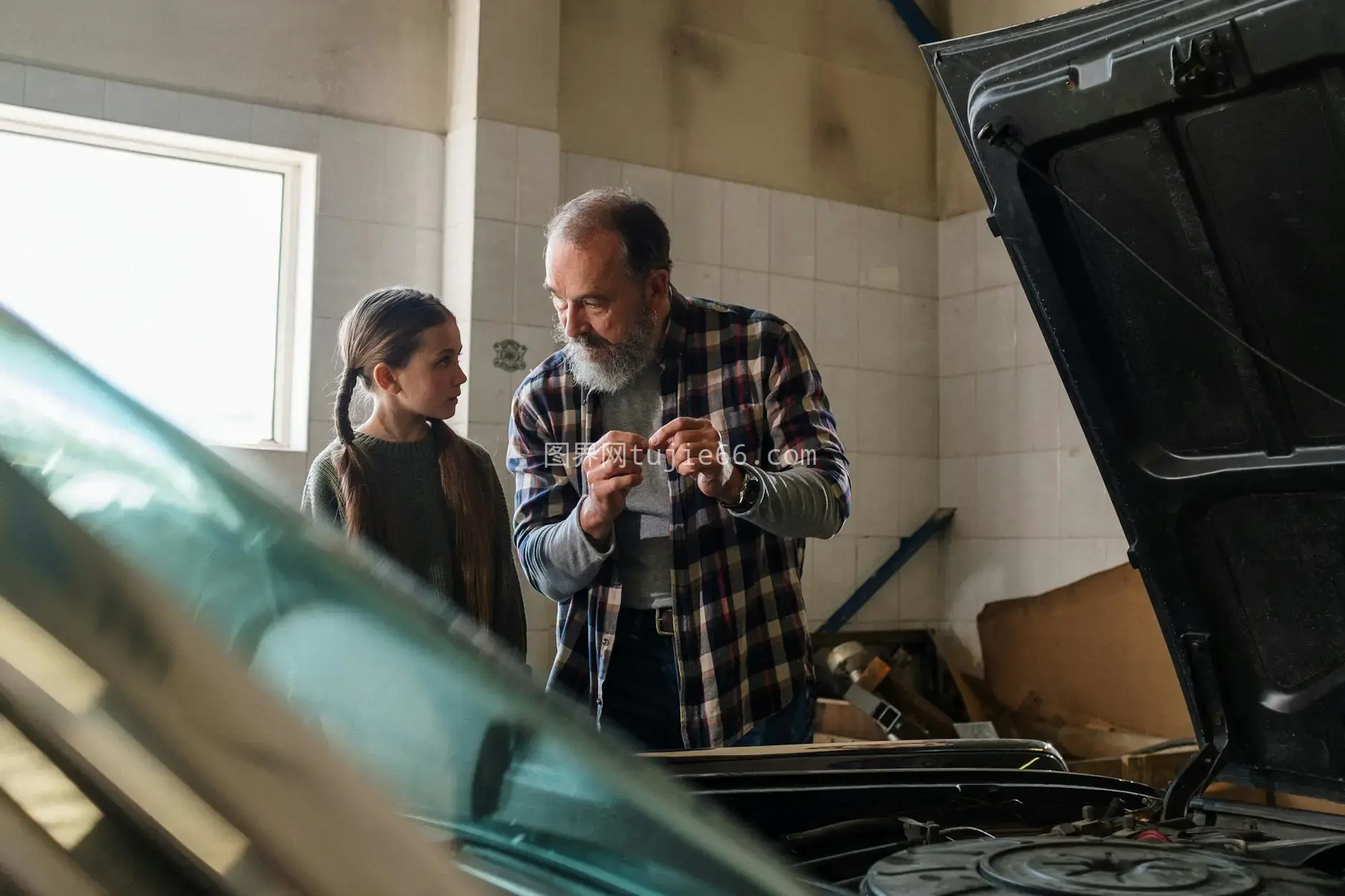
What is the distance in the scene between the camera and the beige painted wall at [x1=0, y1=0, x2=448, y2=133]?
127 inches

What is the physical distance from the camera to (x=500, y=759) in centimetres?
39

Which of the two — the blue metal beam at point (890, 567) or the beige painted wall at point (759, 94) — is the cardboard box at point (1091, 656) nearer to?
the blue metal beam at point (890, 567)

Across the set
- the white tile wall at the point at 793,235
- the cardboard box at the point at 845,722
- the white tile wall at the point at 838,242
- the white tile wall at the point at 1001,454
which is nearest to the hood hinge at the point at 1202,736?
the cardboard box at the point at 845,722

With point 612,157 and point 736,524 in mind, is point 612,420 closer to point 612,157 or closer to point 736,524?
point 736,524

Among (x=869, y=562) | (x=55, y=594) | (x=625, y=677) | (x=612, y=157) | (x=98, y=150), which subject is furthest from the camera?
(x=869, y=562)

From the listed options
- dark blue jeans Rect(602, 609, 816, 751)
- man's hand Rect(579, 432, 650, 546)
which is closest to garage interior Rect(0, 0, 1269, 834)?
dark blue jeans Rect(602, 609, 816, 751)

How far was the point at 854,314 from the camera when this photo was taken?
459cm

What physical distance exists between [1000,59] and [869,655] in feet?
11.1

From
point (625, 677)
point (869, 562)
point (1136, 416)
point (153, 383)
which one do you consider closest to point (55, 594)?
point (1136, 416)

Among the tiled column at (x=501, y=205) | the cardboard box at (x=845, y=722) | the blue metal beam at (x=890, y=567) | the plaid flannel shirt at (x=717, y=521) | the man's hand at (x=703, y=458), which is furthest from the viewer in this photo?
the blue metal beam at (x=890, y=567)

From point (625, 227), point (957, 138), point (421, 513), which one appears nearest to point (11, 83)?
point (421, 513)

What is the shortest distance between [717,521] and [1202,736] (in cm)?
77

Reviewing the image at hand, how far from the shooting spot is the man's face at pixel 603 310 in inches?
73.2

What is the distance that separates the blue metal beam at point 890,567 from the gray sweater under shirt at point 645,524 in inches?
103
